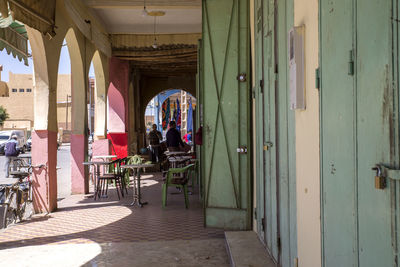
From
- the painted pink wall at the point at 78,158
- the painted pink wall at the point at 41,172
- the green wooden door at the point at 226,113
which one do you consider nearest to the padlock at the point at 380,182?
the green wooden door at the point at 226,113

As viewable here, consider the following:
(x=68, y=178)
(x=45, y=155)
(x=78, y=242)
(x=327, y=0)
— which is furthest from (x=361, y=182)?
(x=68, y=178)

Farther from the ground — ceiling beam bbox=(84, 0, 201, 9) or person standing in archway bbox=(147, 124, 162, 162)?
ceiling beam bbox=(84, 0, 201, 9)

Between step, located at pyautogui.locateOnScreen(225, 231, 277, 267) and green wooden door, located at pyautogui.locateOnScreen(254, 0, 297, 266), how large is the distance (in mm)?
102

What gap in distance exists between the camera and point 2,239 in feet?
18.3

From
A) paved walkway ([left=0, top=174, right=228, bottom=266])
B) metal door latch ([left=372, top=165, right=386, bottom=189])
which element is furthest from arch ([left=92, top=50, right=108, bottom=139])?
metal door latch ([left=372, top=165, right=386, bottom=189])

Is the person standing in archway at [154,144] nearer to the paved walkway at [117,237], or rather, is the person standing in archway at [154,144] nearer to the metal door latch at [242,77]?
the paved walkway at [117,237]

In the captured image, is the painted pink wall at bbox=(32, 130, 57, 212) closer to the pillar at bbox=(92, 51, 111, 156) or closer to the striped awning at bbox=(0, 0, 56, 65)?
the striped awning at bbox=(0, 0, 56, 65)

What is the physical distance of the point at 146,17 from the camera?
427 inches

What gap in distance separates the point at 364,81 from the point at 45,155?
649cm

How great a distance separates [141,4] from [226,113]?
15.6 feet

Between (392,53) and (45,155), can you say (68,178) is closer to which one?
(45,155)

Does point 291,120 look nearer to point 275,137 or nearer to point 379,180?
point 275,137

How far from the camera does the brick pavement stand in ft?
18.4

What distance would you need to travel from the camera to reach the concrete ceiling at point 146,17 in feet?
30.7
